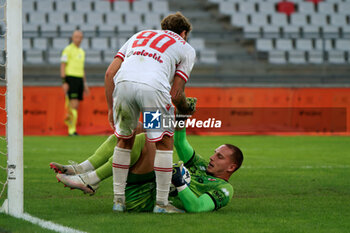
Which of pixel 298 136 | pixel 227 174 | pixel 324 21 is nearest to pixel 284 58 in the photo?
pixel 324 21

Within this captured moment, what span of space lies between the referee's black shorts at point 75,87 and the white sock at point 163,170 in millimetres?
9349

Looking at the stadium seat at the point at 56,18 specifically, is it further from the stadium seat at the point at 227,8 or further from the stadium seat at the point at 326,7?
the stadium seat at the point at 326,7

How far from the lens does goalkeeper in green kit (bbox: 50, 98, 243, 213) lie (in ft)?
15.2

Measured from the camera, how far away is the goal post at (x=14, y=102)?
14.2 feet

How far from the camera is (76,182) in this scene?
470cm

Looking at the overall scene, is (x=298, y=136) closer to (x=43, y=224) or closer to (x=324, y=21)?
(x=324, y=21)

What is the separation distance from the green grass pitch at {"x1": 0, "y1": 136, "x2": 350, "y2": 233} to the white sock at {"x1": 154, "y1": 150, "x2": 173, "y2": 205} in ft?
0.66

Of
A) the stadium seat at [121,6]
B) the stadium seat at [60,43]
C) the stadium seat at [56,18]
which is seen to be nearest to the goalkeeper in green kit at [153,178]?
the stadium seat at [60,43]

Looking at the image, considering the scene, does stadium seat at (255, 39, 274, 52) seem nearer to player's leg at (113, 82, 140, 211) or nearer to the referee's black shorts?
the referee's black shorts

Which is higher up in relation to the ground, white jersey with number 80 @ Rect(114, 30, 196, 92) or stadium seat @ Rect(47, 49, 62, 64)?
white jersey with number 80 @ Rect(114, 30, 196, 92)

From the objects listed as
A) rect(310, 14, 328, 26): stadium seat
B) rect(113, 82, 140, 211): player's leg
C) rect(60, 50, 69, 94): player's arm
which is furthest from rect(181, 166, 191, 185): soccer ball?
rect(310, 14, 328, 26): stadium seat

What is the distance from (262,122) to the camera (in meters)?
14.7

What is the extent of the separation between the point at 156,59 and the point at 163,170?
0.79m

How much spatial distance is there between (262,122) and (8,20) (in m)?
10.9
